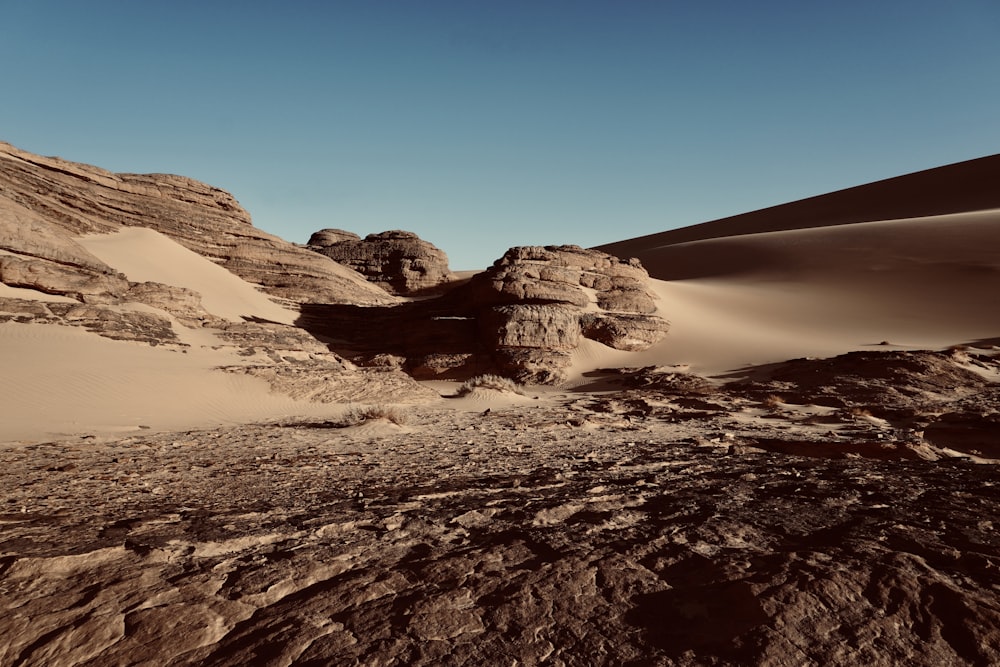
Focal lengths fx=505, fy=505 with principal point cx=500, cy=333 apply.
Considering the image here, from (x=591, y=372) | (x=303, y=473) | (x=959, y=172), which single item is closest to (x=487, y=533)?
(x=303, y=473)

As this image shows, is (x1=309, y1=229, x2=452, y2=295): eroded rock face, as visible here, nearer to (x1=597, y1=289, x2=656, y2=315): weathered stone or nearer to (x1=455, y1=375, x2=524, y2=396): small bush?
(x1=597, y1=289, x2=656, y2=315): weathered stone

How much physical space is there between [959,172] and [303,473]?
3108 inches

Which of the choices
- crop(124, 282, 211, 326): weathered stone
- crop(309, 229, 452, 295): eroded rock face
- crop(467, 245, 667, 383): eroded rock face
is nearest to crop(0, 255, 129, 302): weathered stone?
crop(124, 282, 211, 326): weathered stone

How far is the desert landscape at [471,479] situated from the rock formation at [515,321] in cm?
14

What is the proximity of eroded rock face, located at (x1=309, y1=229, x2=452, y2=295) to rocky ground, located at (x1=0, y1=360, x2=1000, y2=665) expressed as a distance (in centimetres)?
2691

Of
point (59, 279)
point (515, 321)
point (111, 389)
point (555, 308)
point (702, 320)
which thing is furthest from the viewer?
point (702, 320)

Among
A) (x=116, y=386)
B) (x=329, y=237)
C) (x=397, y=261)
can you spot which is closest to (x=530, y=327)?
(x=116, y=386)

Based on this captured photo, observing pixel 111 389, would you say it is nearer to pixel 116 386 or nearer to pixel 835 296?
pixel 116 386

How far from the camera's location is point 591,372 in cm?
1819

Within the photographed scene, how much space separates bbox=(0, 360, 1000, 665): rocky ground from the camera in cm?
176

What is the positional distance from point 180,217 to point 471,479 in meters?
25.6

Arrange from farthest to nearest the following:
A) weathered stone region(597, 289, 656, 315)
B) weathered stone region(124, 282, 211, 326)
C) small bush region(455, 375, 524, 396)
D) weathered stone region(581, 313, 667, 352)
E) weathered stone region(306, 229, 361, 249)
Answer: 1. weathered stone region(306, 229, 361, 249)
2. weathered stone region(597, 289, 656, 315)
3. weathered stone region(581, 313, 667, 352)
4. weathered stone region(124, 282, 211, 326)
5. small bush region(455, 375, 524, 396)

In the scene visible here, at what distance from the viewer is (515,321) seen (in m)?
18.6

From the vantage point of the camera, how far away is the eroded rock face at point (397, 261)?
104 feet
